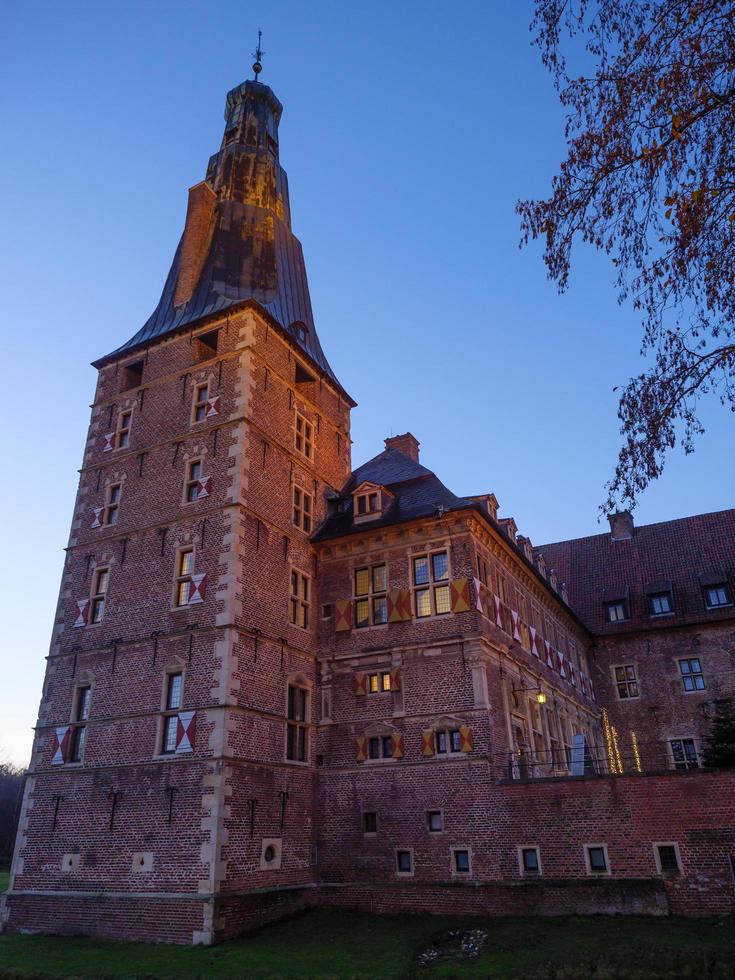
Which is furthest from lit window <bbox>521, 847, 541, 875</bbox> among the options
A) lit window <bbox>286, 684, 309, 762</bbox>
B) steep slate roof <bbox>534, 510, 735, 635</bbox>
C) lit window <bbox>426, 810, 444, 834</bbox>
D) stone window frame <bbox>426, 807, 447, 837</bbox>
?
steep slate roof <bbox>534, 510, 735, 635</bbox>

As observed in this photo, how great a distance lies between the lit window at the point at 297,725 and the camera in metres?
20.4

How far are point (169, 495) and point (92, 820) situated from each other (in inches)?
365

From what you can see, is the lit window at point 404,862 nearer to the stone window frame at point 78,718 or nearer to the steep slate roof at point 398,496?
the stone window frame at point 78,718

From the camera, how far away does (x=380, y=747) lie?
803 inches

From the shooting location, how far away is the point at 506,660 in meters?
21.8

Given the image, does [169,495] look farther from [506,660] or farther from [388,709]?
[506,660]

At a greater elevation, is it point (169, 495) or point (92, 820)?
point (169, 495)

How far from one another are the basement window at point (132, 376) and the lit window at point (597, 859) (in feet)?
66.7

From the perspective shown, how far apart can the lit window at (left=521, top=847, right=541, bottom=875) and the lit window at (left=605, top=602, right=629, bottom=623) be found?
2012cm

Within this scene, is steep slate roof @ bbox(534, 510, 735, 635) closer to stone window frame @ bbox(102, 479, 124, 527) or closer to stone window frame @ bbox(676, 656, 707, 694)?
stone window frame @ bbox(676, 656, 707, 694)

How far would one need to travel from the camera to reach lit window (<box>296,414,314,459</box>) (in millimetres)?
25344

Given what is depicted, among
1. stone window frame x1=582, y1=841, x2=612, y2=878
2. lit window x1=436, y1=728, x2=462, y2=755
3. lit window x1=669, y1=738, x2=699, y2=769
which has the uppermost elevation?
lit window x1=669, y1=738, x2=699, y2=769

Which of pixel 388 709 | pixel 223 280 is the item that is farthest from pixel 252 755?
pixel 223 280

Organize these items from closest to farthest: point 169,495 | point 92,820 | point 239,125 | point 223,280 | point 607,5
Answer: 1. point 607,5
2. point 92,820
3. point 169,495
4. point 223,280
5. point 239,125
